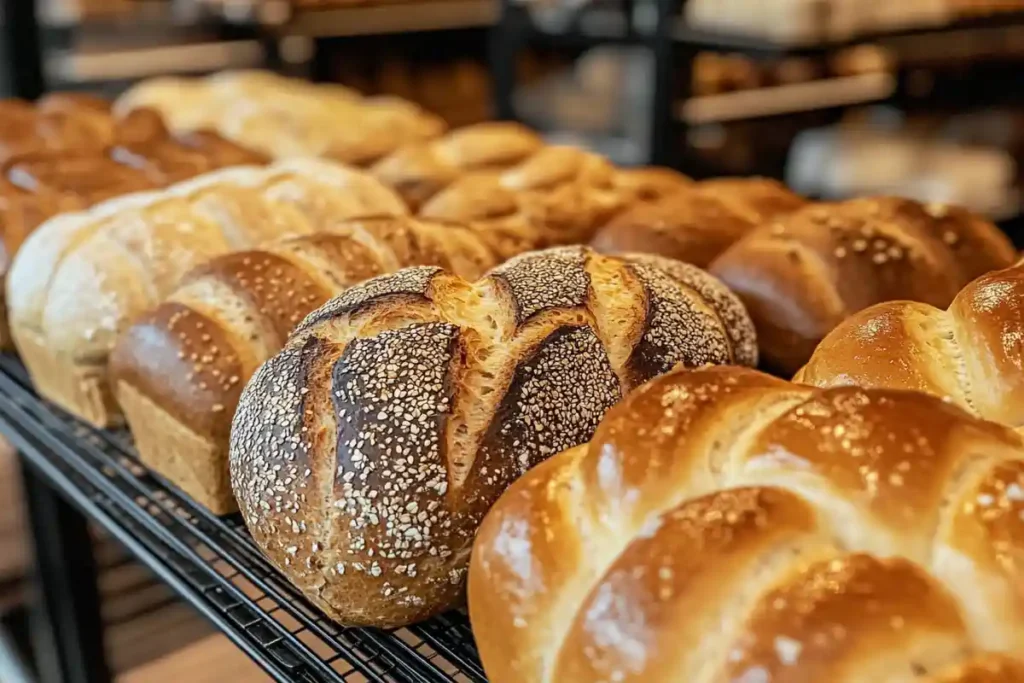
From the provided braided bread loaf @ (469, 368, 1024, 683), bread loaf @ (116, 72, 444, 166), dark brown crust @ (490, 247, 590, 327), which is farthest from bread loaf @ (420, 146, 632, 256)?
braided bread loaf @ (469, 368, 1024, 683)

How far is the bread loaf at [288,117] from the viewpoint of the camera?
2346 mm

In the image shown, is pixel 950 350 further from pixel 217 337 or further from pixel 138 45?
pixel 138 45

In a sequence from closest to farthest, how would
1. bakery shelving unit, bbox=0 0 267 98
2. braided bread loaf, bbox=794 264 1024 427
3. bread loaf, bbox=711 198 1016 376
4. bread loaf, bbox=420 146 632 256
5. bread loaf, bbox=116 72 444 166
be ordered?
braided bread loaf, bbox=794 264 1024 427
bread loaf, bbox=711 198 1016 376
bread loaf, bbox=420 146 632 256
bread loaf, bbox=116 72 444 166
bakery shelving unit, bbox=0 0 267 98

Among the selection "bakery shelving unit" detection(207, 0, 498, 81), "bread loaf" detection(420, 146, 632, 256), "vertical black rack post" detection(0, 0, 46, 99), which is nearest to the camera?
"bread loaf" detection(420, 146, 632, 256)

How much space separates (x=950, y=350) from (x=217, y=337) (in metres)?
0.81

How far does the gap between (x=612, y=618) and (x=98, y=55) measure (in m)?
3.98

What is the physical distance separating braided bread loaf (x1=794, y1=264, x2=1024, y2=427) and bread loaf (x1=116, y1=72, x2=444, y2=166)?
4.97ft

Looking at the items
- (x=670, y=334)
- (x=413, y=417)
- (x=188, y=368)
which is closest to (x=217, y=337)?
(x=188, y=368)

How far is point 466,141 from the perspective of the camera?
206 cm

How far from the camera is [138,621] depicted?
242 centimetres

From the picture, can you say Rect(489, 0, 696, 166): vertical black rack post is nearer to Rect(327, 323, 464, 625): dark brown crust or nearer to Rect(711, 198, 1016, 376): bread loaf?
Rect(711, 198, 1016, 376): bread loaf

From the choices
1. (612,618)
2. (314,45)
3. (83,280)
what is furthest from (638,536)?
(314,45)

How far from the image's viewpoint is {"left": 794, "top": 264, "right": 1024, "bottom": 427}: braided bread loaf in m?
0.86

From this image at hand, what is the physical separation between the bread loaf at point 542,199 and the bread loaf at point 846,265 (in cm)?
38
